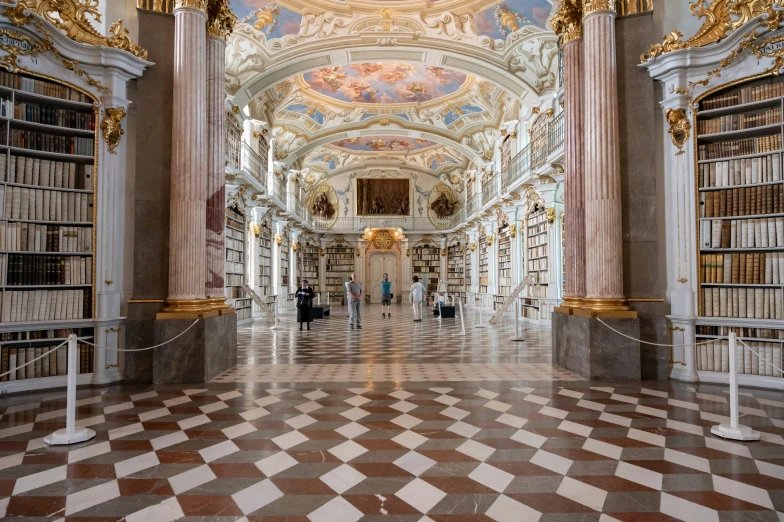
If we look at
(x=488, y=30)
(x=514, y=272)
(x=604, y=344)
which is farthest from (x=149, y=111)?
(x=514, y=272)

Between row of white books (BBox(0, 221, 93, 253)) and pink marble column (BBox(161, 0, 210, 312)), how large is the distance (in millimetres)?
995

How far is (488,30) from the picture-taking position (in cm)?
1162

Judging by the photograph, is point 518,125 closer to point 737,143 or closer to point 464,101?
point 464,101

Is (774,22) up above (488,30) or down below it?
below

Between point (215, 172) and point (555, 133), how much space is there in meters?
8.92

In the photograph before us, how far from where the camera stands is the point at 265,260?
56.5ft

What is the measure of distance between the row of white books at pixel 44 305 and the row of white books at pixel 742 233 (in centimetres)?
736

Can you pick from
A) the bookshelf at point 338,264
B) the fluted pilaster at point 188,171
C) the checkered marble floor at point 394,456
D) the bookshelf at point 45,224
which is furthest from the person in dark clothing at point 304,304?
the bookshelf at point 338,264

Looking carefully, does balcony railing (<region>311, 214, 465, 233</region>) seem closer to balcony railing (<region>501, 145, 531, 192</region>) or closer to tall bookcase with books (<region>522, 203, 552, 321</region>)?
balcony railing (<region>501, 145, 531, 192</region>)

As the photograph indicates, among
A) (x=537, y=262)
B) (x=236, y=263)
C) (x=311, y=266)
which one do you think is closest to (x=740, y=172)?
(x=537, y=262)

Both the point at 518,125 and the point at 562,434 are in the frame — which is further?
the point at 518,125

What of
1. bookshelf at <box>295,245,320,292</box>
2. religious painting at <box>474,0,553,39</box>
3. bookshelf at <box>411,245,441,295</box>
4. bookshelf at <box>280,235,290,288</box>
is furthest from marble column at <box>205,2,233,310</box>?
bookshelf at <box>411,245,441,295</box>

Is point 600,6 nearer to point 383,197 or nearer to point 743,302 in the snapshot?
point 743,302

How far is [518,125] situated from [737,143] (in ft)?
36.1
